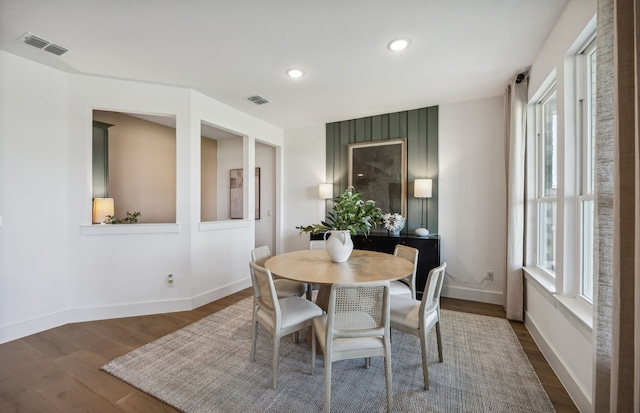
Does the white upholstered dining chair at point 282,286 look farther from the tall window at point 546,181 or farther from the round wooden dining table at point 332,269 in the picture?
the tall window at point 546,181

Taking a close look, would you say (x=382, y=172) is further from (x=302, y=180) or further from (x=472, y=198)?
(x=302, y=180)

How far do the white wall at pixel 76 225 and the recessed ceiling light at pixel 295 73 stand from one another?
1292 millimetres

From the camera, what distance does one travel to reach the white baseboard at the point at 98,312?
2.43 m

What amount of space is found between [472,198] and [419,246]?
0.98 m

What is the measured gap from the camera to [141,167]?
169 inches

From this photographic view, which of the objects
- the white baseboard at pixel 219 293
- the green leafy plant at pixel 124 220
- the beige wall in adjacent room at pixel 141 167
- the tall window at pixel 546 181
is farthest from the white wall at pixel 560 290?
the beige wall in adjacent room at pixel 141 167

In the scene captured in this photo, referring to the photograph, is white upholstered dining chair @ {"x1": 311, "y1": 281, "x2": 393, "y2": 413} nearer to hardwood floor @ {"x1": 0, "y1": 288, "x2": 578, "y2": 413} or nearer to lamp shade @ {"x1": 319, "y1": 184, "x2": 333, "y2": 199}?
hardwood floor @ {"x1": 0, "y1": 288, "x2": 578, "y2": 413}

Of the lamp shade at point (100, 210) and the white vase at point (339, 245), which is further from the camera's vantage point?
the lamp shade at point (100, 210)

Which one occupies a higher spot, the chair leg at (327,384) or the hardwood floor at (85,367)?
the chair leg at (327,384)

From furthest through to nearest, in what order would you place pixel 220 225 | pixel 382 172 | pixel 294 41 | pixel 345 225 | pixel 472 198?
pixel 382 172, pixel 220 225, pixel 472 198, pixel 345 225, pixel 294 41

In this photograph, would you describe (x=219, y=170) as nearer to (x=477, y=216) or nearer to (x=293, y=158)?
(x=293, y=158)

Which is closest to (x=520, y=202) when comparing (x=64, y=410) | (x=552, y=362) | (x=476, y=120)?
(x=476, y=120)

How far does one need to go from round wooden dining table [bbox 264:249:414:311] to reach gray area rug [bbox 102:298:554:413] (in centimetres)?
59

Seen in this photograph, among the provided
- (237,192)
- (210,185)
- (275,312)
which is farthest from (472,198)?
(210,185)
